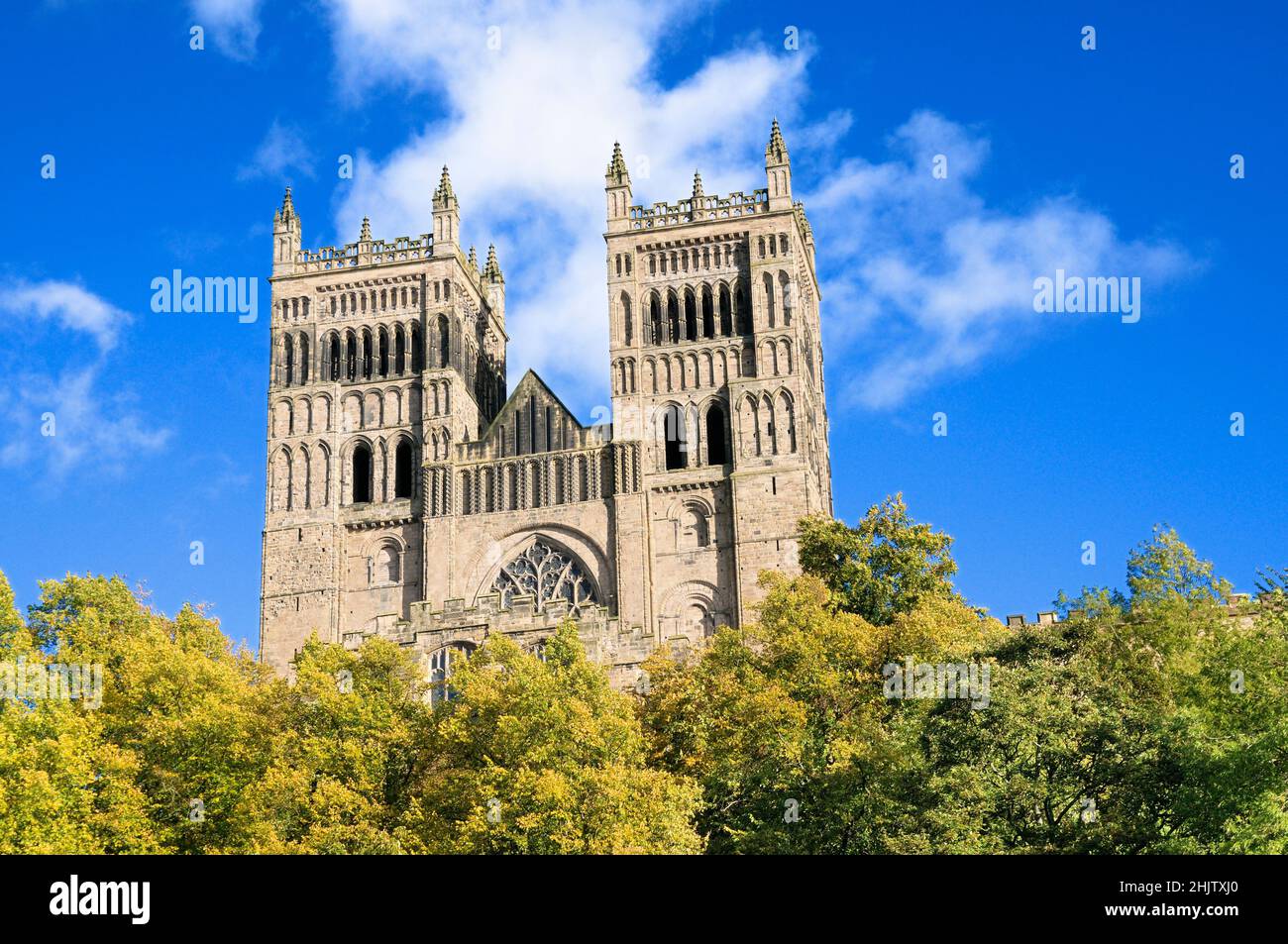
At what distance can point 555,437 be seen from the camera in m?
80.2

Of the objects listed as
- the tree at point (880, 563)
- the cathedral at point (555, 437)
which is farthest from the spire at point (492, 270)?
the tree at point (880, 563)

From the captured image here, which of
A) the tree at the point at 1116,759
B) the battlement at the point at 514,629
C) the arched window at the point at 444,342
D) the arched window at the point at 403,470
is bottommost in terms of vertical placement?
the tree at the point at 1116,759

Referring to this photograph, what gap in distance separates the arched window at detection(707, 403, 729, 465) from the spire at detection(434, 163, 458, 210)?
18.9 meters

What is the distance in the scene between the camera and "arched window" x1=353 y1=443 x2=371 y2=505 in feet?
271

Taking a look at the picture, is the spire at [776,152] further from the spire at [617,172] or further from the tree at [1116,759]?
the tree at [1116,759]

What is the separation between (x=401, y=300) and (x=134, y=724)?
129ft

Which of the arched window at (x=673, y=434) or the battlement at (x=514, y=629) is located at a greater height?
the arched window at (x=673, y=434)

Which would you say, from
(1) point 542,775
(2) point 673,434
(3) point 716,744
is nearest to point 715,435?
(2) point 673,434

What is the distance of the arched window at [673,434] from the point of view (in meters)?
79.2

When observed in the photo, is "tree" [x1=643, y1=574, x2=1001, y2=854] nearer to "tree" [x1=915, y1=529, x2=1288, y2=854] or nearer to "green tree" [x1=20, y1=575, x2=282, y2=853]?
"tree" [x1=915, y1=529, x2=1288, y2=854]

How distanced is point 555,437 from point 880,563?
24.4 metres

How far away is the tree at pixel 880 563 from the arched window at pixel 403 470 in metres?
26.8
